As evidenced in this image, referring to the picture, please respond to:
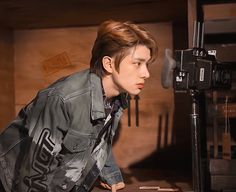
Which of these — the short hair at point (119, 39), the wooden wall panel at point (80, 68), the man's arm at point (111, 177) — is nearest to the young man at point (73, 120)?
the short hair at point (119, 39)

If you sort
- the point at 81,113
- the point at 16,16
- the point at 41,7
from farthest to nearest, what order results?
the point at 16,16 → the point at 41,7 → the point at 81,113

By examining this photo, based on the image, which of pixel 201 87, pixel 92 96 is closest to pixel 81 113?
pixel 92 96

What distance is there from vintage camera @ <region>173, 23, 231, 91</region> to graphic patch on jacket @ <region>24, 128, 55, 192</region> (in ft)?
1.07

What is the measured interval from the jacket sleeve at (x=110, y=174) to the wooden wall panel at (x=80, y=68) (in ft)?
1.02

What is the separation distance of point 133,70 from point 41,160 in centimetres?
28

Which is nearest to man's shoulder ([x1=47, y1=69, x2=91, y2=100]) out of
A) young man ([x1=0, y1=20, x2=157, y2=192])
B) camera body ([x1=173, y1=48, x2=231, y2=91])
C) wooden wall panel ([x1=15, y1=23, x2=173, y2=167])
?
young man ([x1=0, y1=20, x2=157, y2=192])

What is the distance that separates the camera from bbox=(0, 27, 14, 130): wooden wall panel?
4.48ft

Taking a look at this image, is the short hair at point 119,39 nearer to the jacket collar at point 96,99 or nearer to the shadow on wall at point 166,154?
the jacket collar at point 96,99

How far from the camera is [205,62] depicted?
2.95 feet

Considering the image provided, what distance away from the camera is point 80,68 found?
1.42 m

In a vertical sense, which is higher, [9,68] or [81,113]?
[9,68]

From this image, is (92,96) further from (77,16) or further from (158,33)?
(158,33)

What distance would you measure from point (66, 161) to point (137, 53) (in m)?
0.29

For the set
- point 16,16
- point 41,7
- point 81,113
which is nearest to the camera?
point 81,113
